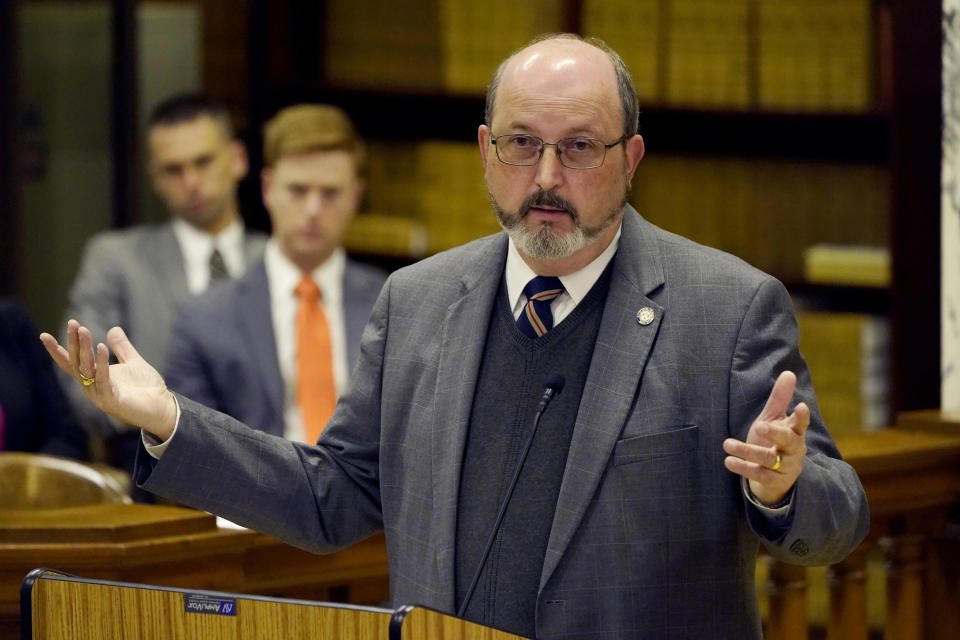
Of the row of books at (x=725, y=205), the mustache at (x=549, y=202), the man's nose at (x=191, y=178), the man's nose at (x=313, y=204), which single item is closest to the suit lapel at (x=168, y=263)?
the man's nose at (x=191, y=178)

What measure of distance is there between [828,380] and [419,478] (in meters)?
2.85

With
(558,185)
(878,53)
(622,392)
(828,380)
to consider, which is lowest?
(828,380)

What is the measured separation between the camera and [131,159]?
541cm

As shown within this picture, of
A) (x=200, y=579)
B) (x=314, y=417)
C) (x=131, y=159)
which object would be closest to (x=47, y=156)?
(x=131, y=159)

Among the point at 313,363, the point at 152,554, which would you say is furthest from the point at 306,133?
the point at 152,554

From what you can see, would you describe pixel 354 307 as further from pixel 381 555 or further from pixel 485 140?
pixel 485 140

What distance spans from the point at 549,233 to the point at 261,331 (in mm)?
1784

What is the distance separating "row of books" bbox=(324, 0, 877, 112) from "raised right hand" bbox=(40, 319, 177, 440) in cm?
314

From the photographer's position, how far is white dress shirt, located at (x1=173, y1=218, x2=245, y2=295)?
448cm

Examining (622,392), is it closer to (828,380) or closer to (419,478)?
(419,478)

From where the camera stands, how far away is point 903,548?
254cm

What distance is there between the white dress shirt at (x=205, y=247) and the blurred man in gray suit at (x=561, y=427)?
8.16ft

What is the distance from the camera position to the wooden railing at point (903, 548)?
2.43m

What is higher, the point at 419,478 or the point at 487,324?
the point at 487,324
